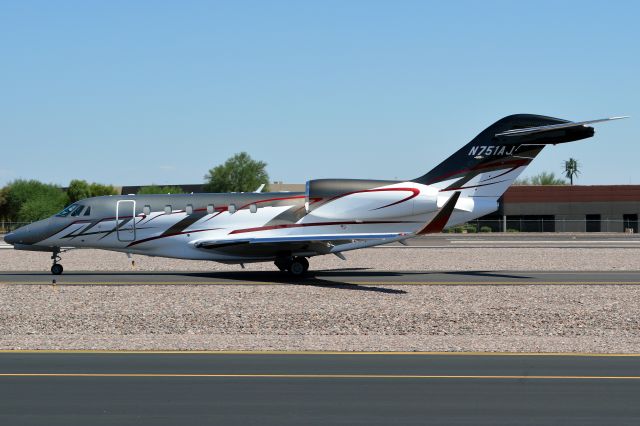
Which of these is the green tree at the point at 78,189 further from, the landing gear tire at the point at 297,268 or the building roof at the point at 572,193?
the landing gear tire at the point at 297,268

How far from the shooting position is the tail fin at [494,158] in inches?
1110

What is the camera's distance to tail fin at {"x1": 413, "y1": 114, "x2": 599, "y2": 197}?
28203mm

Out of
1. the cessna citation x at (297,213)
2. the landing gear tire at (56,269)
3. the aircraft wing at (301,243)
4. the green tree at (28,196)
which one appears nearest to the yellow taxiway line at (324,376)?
the aircraft wing at (301,243)

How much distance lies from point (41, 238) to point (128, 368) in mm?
18497

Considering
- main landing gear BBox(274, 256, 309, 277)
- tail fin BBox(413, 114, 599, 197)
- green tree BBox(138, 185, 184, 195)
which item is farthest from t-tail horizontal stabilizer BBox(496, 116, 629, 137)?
green tree BBox(138, 185, 184, 195)

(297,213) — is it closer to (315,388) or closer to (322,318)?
(322,318)

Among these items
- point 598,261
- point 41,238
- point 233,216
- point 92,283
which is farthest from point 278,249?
point 598,261

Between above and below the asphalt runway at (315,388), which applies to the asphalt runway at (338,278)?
above

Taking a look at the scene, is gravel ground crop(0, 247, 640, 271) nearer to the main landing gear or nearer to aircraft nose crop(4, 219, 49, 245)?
the main landing gear

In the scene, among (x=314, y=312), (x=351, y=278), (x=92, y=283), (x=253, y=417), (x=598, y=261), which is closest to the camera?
(x=253, y=417)

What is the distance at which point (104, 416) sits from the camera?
8555mm

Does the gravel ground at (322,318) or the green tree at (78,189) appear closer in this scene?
the gravel ground at (322,318)

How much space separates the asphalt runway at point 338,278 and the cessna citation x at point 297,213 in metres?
0.84

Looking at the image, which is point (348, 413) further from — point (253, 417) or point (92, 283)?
point (92, 283)
